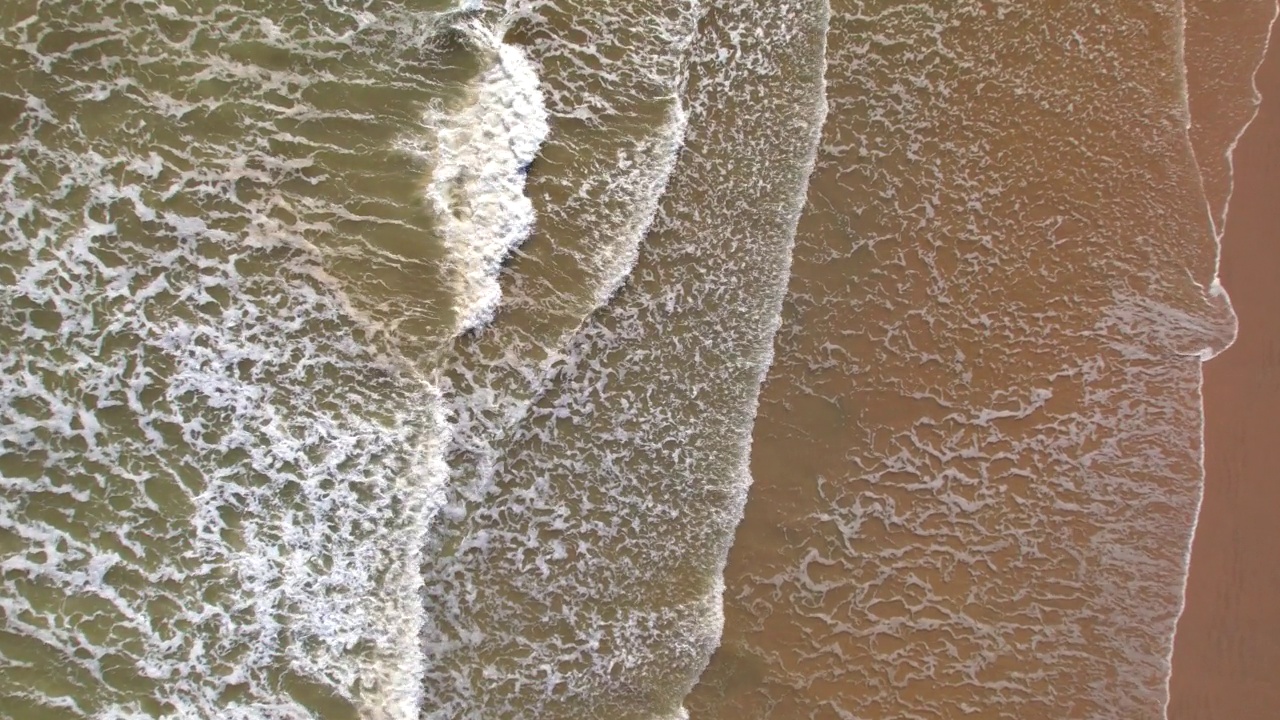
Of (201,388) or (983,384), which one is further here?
(983,384)

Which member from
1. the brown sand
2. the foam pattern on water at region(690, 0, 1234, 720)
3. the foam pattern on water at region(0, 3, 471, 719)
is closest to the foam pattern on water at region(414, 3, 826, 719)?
the foam pattern on water at region(690, 0, 1234, 720)

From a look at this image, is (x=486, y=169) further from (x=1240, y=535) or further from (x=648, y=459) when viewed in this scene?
(x=1240, y=535)

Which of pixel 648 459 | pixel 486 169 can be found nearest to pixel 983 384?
pixel 648 459

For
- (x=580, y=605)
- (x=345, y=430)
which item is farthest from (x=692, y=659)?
(x=345, y=430)

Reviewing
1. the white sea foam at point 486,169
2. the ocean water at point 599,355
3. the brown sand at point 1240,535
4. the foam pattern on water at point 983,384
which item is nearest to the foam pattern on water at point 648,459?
the ocean water at point 599,355

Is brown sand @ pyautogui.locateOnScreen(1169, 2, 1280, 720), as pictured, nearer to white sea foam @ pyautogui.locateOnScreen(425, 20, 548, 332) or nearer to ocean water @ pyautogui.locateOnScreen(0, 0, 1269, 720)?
ocean water @ pyautogui.locateOnScreen(0, 0, 1269, 720)

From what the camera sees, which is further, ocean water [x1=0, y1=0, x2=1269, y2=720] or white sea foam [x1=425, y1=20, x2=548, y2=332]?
white sea foam [x1=425, y1=20, x2=548, y2=332]

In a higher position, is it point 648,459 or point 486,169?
point 486,169
